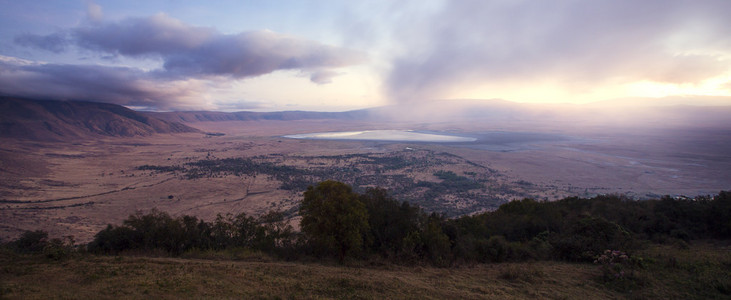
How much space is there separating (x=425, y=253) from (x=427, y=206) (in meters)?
23.0

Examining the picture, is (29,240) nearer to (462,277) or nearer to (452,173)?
(462,277)

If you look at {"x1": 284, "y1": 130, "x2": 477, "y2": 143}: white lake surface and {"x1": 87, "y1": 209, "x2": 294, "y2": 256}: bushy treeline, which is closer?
{"x1": 87, "y1": 209, "x2": 294, "y2": 256}: bushy treeline

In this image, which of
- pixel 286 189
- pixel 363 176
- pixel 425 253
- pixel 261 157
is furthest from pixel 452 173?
pixel 261 157

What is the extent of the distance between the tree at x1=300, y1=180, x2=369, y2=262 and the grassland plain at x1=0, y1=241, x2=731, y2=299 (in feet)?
2.95

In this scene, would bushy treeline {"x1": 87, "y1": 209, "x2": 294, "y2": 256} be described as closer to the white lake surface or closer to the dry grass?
the dry grass

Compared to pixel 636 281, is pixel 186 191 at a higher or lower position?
lower

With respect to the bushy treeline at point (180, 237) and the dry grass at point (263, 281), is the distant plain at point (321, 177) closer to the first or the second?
the bushy treeline at point (180, 237)

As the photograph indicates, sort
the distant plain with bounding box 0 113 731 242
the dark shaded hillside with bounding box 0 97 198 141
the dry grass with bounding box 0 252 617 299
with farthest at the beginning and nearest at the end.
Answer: the dark shaded hillside with bounding box 0 97 198 141 < the distant plain with bounding box 0 113 731 242 < the dry grass with bounding box 0 252 617 299

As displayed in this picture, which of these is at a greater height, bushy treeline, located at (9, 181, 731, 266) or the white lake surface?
the white lake surface

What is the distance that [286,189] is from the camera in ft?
141

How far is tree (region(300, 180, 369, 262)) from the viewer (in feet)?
39.9

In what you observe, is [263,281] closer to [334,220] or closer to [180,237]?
[334,220]

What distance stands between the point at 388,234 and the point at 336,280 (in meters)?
5.86

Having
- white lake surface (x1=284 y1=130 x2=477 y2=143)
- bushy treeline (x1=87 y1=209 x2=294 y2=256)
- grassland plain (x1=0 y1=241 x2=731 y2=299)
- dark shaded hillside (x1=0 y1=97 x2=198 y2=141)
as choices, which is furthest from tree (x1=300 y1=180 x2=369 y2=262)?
dark shaded hillside (x1=0 y1=97 x2=198 y2=141)
